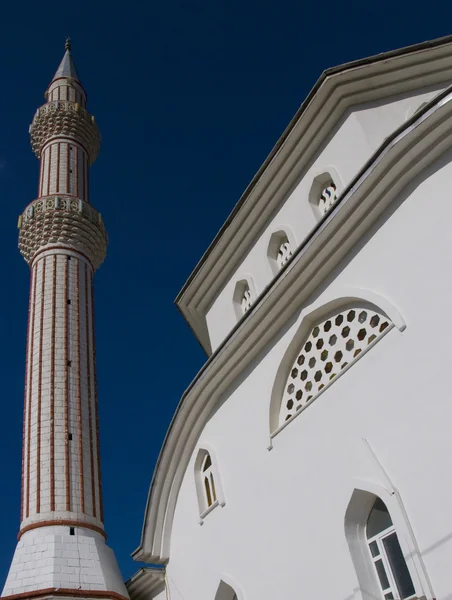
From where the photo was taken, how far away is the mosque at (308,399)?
591 centimetres

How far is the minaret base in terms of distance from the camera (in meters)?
9.66

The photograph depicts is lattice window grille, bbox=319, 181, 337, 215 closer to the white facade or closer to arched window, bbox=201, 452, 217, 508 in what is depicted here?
the white facade

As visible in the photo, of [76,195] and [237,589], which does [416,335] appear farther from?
[76,195]

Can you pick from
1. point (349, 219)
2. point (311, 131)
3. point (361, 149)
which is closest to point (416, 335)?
point (349, 219)

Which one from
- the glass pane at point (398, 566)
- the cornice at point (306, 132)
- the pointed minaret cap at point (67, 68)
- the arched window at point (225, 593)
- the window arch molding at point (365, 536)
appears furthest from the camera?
the pointed minaret cap at point (67, 68)

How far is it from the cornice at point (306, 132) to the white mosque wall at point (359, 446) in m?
0.41

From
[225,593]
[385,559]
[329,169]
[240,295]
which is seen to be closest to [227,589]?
[225,593]

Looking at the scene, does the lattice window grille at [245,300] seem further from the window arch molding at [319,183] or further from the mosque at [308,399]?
the window arch molding at [319,183]

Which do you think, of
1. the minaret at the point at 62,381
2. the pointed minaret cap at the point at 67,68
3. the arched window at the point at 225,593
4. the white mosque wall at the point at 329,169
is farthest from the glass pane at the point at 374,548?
the pointed minaret cap at the point at 67,68

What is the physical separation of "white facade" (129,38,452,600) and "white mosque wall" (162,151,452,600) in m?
0.02

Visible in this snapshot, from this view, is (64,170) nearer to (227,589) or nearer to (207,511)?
(207,511)

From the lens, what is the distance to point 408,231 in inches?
251

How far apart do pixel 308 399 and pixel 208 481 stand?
2.45m

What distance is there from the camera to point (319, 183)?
9.07m
